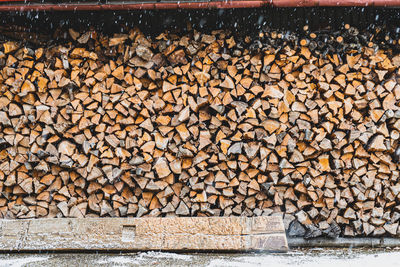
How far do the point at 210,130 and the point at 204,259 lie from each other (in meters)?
1.18

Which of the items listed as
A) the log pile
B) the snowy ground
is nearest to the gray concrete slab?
the snowy ground

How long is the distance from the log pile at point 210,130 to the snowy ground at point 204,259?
441 mm

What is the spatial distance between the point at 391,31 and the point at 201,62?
185 centimetres

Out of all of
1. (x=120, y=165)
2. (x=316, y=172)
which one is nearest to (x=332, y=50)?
(x=316, y=172)

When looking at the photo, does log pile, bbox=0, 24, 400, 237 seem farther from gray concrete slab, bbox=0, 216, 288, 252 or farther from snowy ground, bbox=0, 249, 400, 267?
snowy ground, bbox=0, 249, 400, 267

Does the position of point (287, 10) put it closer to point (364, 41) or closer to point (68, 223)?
point (364, 41)

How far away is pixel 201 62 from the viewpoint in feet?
12.1

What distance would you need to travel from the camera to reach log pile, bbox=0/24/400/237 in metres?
3.60

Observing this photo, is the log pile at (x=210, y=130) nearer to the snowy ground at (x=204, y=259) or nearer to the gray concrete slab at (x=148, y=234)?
the gray concrete slab at (x=148, y=234)

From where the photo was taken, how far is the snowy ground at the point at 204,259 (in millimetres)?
3008

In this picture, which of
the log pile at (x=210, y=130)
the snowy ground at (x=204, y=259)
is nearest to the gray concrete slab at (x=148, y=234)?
the snowy ground at (x=204, y=259)

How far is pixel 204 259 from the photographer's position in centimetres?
310

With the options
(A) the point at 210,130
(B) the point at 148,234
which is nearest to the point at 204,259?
(B) the point at 148,234

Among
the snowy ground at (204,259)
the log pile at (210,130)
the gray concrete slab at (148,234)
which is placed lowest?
the snowy ground at (204,259)
